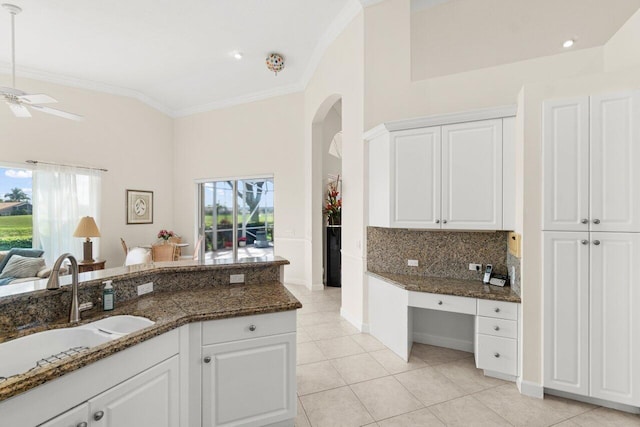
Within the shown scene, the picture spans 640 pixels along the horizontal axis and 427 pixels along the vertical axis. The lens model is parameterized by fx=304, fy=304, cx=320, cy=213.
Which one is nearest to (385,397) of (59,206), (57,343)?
(57,343)

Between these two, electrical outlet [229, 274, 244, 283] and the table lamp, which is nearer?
electrical outlet [229, 274, 244, 283]

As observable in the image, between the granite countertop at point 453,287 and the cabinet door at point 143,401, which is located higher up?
the granite countertop at point 453,287

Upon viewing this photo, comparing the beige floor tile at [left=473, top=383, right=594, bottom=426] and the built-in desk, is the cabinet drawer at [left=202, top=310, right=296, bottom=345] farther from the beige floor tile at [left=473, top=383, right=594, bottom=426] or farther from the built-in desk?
the beige floor tile at [left=473, top=383, right=594, bottom=426]

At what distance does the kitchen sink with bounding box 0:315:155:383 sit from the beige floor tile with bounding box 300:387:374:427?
1349mm

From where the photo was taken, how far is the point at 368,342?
10.9ft

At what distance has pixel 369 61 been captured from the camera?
3529 mm

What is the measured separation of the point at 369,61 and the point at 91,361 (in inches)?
143

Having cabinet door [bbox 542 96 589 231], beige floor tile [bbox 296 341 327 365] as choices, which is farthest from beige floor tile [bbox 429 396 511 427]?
cabinet door [bbox 542 96 589 231]

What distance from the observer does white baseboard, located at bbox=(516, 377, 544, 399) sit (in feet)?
7.67

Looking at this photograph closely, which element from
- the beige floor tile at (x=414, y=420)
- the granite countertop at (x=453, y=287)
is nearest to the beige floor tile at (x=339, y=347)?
the granite countertop at (x=453, y=287)

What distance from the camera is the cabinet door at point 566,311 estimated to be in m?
2.22

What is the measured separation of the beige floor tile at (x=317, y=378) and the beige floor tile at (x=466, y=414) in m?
0.79

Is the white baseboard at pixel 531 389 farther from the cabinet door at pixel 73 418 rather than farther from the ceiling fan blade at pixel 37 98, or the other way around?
the ceiling fan blade at pixel 37 98

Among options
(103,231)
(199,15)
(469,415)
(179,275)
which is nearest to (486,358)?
(469,415)
